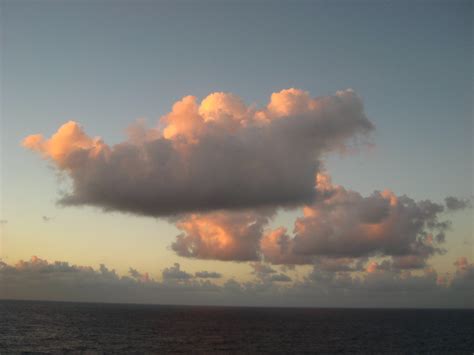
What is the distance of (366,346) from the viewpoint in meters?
121

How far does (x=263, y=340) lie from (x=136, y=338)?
39.1 meters

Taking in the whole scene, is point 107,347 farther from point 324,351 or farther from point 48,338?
point 324,351

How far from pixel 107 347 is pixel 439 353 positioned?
283 ft

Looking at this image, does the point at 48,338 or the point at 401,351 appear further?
the point at 48,338

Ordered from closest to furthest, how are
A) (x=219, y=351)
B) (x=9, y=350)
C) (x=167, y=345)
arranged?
(x=9, y=350)
(x=219, y=351)
(x=167, y=345)

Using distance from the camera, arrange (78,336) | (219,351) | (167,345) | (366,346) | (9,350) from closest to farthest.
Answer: (9,350) < (219,351) < (167,345) < (366,346) < (78,336)

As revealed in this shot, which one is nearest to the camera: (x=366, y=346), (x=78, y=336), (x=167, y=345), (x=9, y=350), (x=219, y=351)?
(x=9, y=350)

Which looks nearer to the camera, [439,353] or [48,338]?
[439,353]

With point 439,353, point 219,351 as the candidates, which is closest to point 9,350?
point 219,351

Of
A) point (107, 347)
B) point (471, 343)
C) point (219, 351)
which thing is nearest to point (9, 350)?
point (107, 347)

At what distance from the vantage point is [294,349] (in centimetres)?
11200

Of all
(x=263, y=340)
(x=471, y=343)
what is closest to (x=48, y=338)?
(x=263, y=340)

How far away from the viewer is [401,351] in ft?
374

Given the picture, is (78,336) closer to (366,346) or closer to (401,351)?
(366,346)
